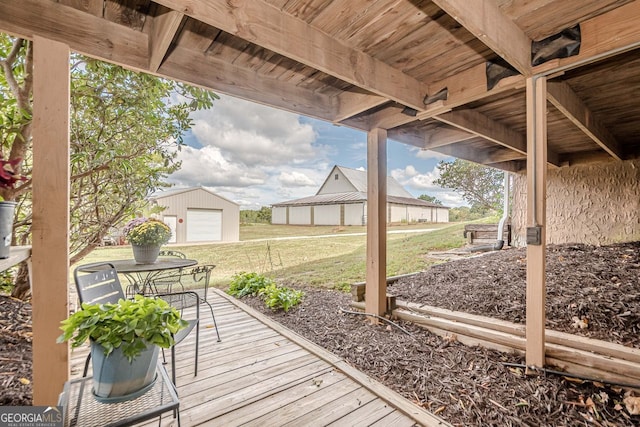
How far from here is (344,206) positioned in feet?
16.8

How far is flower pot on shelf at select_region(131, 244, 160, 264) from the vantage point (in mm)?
2566

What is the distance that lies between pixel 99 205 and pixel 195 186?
1.61m

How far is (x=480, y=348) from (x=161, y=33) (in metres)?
3.11

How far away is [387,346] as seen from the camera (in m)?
2.39

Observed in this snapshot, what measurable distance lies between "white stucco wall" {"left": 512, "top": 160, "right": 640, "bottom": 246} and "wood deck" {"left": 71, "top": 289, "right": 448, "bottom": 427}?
15.6ft

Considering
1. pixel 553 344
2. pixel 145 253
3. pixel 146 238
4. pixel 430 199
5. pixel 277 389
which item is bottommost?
pixel 277 389

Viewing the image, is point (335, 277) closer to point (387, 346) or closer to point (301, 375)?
point (387, 346)

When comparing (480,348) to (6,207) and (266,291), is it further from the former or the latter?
(6,207)

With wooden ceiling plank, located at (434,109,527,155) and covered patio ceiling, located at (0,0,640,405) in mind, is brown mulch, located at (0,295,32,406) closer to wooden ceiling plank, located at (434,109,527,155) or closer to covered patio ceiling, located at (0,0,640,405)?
covered patio ceiling, located at (0,0,640,405)

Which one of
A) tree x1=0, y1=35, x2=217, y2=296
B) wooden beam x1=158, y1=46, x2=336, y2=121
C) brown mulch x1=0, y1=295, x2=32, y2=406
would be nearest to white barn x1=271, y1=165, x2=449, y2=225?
wooden beam x1=158, y1=46, x2=336, y2=121

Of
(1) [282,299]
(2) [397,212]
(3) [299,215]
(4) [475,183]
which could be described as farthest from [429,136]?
(4) [475,183]

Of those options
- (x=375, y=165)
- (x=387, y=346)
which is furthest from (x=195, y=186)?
(x=387, y=346)

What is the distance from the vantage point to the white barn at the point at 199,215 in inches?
165

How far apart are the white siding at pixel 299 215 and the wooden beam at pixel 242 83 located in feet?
11.0
